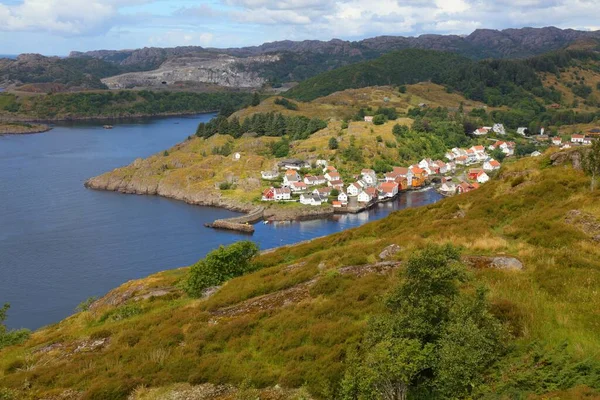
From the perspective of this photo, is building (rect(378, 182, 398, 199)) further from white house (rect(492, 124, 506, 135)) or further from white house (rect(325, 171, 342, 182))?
white house (rect(492, 124, 506, 135))

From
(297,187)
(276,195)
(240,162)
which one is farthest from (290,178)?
(240,162)

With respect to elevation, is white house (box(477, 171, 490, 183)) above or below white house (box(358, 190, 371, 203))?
above

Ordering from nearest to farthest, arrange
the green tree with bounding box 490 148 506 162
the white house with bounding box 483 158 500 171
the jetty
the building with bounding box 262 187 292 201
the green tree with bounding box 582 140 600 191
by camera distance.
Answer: the green tree with bounding box 582 140 600 191 → the jetty → the building with bounding box 262 187 292 201 → the white house with bounding box 483 158 500 171 → the green tree with bounding box 490 148 506 162

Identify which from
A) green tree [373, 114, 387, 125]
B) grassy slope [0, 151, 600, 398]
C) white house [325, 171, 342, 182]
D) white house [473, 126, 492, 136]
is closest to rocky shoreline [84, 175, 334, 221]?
white house [325, 171, 342, 182]

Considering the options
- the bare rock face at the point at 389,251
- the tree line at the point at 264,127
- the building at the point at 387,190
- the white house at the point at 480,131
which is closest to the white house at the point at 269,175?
the building at the point at 387,190

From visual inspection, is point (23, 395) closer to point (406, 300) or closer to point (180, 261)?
point (406, 300)

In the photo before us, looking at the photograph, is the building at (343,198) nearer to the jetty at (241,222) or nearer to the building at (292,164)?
the jetty at (241,222)
